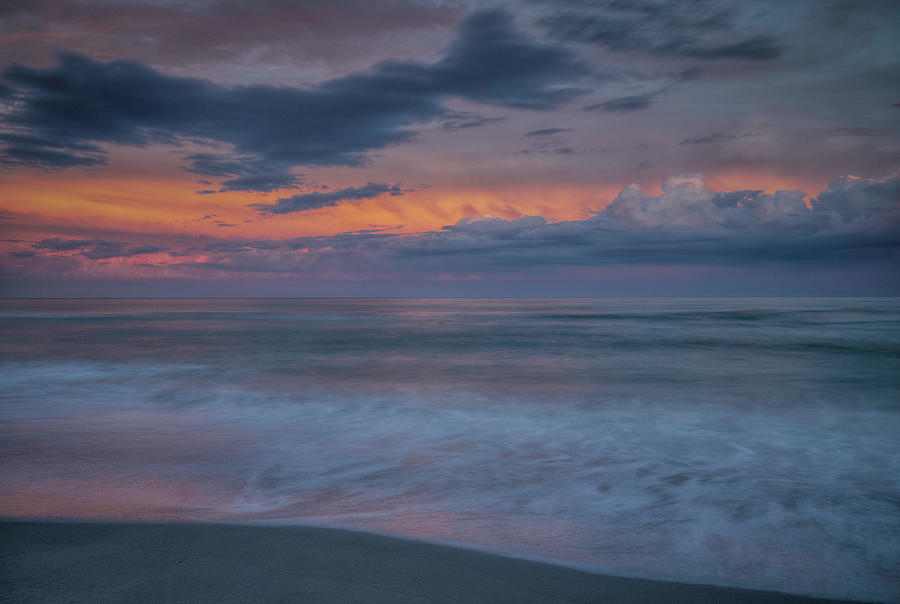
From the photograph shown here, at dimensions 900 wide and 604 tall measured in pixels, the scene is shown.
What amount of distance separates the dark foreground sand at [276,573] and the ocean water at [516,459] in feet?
0.90

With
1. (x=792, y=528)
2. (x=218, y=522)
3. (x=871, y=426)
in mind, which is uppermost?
(x=218, y=522)

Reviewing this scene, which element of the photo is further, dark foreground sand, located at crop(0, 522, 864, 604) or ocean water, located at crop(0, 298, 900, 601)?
ocean water, located at crop(0, 298, 900, 601)

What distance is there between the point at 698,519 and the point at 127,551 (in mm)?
3878

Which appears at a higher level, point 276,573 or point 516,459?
point 276,573

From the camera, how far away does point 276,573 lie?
297 centimetres

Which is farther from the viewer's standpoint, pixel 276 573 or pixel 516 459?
pixel 516 459

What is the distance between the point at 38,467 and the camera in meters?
5.40

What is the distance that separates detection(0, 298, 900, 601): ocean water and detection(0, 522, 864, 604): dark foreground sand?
28cm

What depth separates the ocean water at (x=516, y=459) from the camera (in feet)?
12.3

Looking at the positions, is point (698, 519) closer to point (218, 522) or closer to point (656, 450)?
point (656, 450)

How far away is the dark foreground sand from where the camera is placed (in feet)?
8.96

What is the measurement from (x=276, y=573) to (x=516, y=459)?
140 inches

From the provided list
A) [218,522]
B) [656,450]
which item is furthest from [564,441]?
[218,522]

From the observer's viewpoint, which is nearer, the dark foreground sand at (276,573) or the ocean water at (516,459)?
the dark foreground sand at (276,573)
